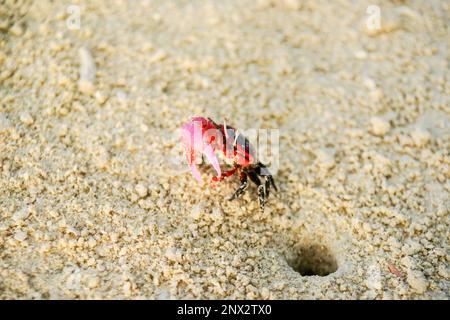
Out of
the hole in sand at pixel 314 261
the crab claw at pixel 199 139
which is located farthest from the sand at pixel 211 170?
the crab claw at pixel 199 139

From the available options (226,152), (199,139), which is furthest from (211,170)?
(199,139)

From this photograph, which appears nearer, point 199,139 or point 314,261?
point 199,139

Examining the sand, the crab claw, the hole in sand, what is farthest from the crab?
the hole in sand

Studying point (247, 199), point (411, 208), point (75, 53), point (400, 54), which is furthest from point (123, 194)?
point (400, 54)

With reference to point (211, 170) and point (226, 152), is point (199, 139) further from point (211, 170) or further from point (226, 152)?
point (211, 170)

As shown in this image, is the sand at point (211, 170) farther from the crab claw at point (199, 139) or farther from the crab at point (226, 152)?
the crab claw at point (199, 139)

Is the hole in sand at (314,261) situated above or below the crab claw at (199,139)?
below

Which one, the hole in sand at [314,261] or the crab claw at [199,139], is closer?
the crab claw at [199,139]

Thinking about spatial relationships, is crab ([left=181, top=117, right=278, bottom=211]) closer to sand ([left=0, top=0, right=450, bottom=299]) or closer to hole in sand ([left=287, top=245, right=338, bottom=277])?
sand ([left=0, top=0, right=450, bottom=299])
